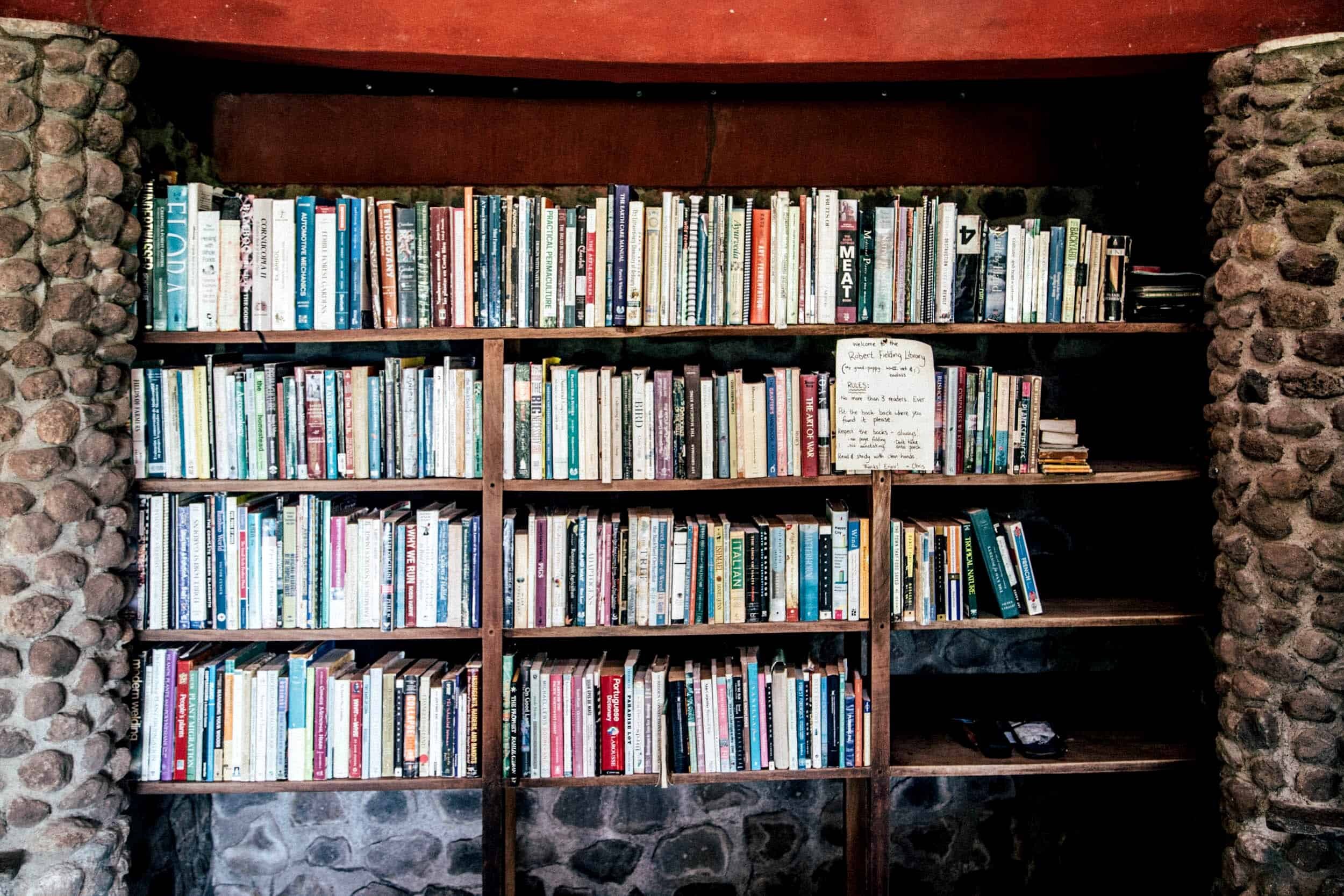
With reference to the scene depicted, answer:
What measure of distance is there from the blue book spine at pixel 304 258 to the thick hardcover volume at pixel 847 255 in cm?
134

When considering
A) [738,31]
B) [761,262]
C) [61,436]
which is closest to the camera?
[61,436]

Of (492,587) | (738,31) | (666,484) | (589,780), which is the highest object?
(738,31)

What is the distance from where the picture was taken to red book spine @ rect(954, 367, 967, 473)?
2.25m

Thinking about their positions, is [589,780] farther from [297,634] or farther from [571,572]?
[297,634]

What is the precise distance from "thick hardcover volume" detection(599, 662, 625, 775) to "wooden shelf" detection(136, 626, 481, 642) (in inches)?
14.6

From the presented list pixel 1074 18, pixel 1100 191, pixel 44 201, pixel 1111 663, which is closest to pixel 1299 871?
pixel 1111 663

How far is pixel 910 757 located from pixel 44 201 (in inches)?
101

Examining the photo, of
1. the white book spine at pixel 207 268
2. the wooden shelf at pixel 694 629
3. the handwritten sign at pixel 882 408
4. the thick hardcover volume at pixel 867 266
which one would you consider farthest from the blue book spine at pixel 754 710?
the white book spine at pixel 207 268

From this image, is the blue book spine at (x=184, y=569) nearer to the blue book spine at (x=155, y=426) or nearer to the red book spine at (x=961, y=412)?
the blue book spine at (x=155, y=426)

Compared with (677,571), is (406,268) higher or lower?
higher

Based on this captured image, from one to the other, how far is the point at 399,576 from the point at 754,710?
101 centimetres

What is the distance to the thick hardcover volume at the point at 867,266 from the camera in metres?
2.22

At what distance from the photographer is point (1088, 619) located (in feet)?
7.51

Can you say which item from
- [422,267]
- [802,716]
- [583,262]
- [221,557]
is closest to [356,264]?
[422,267]
